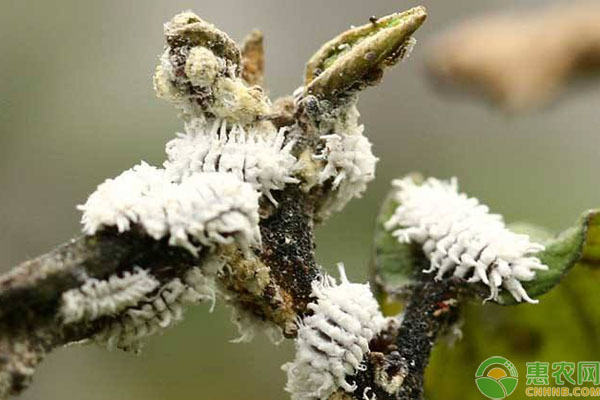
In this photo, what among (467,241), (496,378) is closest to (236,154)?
(467,241)

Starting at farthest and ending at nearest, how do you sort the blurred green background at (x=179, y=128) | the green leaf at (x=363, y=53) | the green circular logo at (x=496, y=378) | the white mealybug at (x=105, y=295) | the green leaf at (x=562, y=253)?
the blurred green background at (x=179, y=128) < the green circular logo at (x=496, y=378) < the green leaf at (x=562, y=253) < the green leaf at (x=363, y=53) < the white mealybug at (x=105, y=295)

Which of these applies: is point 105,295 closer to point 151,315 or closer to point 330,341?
point 151,315

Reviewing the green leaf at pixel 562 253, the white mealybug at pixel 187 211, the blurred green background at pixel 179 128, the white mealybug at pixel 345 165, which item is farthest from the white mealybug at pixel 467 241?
the blurred green background at pixel 179 128

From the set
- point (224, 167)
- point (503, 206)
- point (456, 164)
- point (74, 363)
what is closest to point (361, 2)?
point (456, 164)

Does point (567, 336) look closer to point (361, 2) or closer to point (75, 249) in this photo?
point (75, 249)

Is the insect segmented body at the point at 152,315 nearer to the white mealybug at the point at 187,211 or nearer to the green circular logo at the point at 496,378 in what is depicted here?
the white mealybug at the point at 187,211

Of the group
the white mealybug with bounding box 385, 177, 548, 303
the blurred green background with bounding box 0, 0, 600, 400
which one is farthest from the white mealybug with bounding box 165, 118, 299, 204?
the blurred green background with bounding box 0, 0, 600, 400
